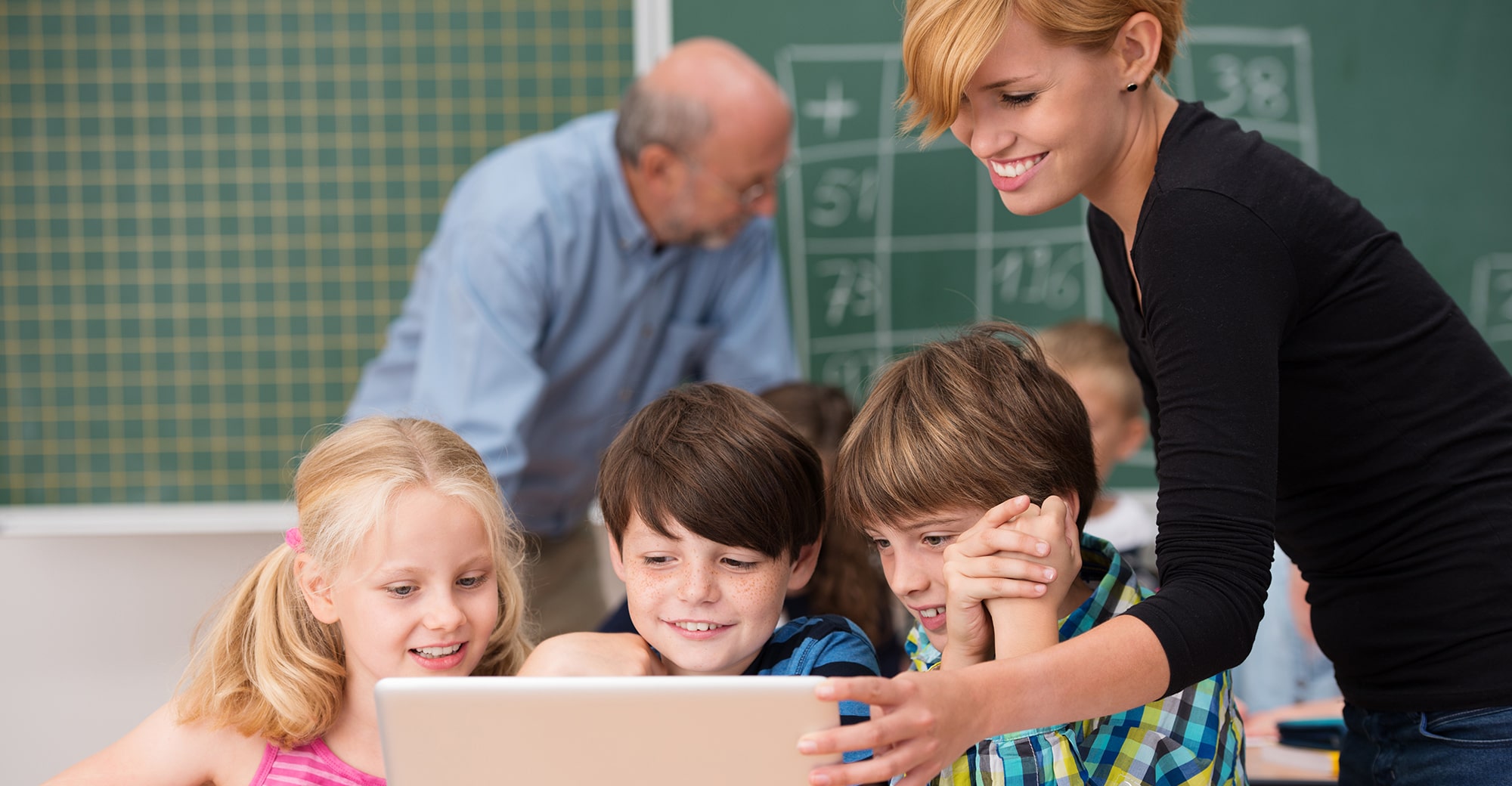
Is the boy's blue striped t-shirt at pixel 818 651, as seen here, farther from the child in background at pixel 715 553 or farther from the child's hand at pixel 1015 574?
the child's hand at pixel 1015 574

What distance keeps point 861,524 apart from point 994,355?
22cm

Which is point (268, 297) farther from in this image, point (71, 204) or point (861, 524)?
point (861, 524)

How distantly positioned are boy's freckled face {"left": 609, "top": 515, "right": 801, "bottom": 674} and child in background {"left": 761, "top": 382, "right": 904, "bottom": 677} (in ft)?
2.66

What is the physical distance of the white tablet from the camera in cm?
80

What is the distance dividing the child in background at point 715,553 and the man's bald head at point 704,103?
3.80 ft

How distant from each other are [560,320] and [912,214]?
2.66 ft

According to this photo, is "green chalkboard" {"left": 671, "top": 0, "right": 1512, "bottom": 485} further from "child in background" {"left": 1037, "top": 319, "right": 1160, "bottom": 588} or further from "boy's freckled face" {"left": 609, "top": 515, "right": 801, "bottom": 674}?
"boy's freckled face" {"left": 609, "top": 515, "right": 801, "bottom": 674}

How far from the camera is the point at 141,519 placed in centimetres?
266

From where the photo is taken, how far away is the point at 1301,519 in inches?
46.9

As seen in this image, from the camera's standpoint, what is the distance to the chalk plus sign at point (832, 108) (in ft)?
8.58

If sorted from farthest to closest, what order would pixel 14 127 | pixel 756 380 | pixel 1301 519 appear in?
pixel 14 127 → pixel 756 380 → pixel 1301 519

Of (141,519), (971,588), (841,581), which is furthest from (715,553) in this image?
(141,519)

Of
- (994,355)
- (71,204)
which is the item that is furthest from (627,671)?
(71,204)

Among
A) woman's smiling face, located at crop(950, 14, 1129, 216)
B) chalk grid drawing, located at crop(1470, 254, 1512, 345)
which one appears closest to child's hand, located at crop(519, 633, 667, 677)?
woman's smiling face, located at crop(950, 14, 1129, 216)
